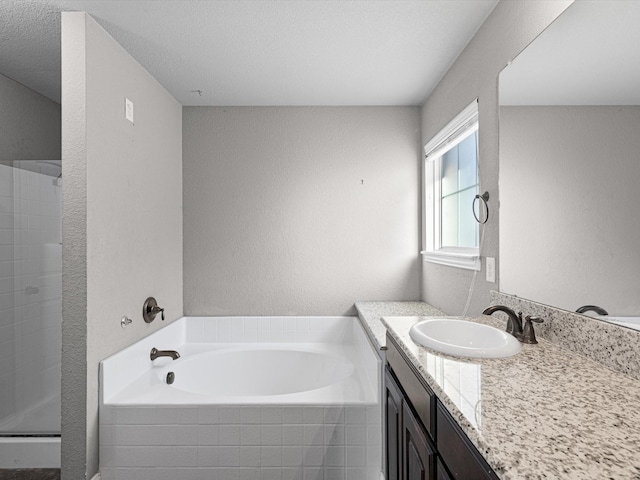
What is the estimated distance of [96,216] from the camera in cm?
191

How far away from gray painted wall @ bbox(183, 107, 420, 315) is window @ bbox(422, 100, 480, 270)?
0.37 meters

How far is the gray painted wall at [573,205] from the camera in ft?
3.17

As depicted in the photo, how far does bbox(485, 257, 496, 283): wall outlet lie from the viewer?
5.64 feet

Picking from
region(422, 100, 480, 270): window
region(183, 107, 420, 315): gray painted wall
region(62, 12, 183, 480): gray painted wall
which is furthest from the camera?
region(183, 107, 420, 315): gray painted wall

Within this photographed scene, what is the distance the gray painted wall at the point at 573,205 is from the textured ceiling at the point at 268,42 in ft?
2.53

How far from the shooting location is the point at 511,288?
1.55m

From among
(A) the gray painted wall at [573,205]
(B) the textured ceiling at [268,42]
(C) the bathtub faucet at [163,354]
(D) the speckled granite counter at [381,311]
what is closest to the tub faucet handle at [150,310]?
(C) the bathtub faucet at [163,354]

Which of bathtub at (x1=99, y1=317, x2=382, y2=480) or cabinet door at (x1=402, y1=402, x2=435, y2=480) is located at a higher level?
cabinet door at (x1=402, y1=402, x2=435, y2=480)

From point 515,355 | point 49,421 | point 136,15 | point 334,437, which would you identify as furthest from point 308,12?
point 49,421

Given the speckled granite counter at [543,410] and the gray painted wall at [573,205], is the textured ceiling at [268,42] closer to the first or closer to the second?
the gray painted wall at [573,205]

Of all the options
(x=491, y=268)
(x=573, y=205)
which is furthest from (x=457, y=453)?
(x=491, y=268)

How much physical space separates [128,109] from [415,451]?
228 centimetres

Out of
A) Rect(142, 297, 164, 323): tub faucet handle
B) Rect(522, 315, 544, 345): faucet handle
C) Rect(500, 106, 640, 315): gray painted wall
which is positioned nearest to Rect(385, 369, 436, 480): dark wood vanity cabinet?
Rect(522, 315, 544, 345): faucet handle

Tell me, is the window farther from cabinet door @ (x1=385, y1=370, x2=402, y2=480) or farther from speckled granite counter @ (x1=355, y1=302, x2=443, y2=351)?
cabinet door @ (x1=385, y1=370, x2=402, y2=480)
